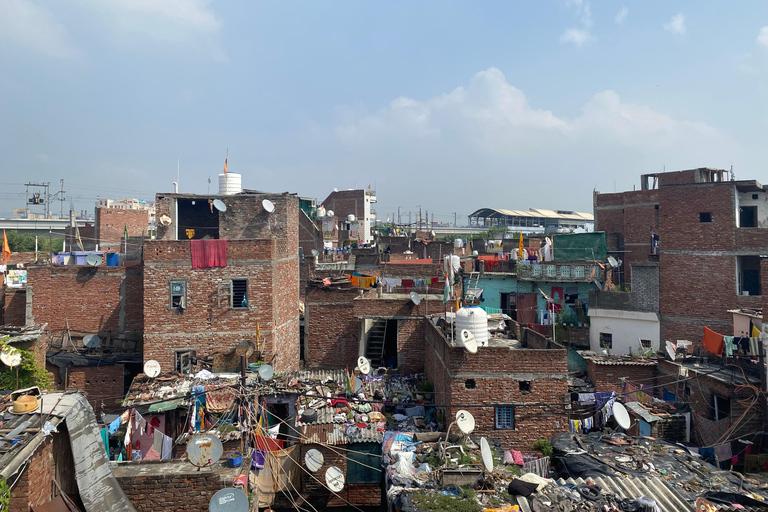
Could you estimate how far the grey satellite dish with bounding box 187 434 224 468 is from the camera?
33.6ft

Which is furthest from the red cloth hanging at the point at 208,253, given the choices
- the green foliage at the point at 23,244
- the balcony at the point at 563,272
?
the green foliage at the point at 23,244

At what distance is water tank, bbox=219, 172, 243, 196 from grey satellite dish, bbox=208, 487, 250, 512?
775 inches

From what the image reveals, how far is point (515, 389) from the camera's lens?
15.5 metres

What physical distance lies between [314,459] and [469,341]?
19.3ft

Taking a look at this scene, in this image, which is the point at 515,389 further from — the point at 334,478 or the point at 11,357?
the point at 11,357

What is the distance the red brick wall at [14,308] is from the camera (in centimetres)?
2370

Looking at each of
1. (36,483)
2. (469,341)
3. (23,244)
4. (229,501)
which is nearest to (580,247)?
(469,341)

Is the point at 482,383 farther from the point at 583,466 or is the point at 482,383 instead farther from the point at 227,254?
the point at 227,254

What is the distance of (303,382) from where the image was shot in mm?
19172

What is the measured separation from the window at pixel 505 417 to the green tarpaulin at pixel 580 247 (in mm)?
19705

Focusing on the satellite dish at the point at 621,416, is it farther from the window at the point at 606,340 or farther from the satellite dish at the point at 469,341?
the window at the point at 606,340

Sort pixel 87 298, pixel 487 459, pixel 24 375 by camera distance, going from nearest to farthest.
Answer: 1. pixel 487 459
2. pixel 24 375
3. pixel 87 298

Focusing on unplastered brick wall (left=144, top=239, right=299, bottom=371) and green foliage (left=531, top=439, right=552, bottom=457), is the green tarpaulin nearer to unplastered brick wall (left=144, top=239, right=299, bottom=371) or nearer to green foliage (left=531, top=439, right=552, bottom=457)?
green foliage (left=531, top=439, right=552, bottom=457)

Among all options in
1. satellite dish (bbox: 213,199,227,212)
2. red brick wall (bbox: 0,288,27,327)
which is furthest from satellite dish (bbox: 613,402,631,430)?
red brick wall (bbox: 0,288,27,327)
